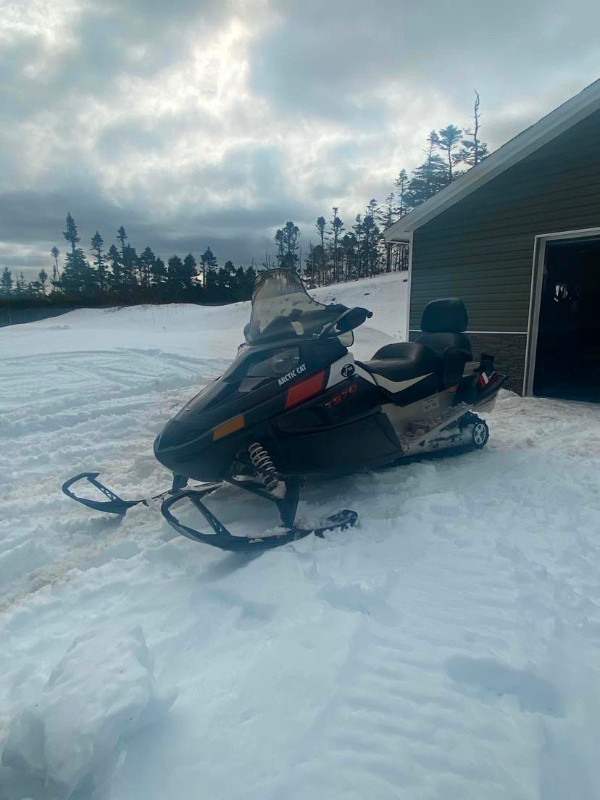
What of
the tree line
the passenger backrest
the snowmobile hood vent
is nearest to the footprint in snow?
the passenger backrest

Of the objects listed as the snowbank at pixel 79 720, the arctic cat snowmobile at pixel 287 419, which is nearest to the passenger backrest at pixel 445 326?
the arctic cat snowmobile at pixel 287 419

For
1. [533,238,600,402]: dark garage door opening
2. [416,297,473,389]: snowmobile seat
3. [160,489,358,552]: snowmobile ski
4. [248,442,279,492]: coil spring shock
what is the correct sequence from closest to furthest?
[160,489,358,552]: snowmobile ski
[248,442,279,492]: coil spring shock
[416,297,473,389]: snowmobile seat
[533,238,600,402]: dark garage door opening

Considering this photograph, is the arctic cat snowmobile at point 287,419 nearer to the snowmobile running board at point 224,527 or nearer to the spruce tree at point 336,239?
the snowmobile running board at point 224,527

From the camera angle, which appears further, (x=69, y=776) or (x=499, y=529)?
(x=499, y=529)

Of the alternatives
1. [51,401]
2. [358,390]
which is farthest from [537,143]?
[51,401]

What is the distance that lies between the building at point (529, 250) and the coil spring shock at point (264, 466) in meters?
5.46

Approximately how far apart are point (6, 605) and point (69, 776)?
110 cm

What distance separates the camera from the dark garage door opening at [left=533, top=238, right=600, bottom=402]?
7334 mm

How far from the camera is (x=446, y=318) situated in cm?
389

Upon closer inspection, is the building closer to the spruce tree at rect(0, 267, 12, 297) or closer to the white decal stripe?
the white decal stripe

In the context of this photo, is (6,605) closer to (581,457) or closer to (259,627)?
(259,627)

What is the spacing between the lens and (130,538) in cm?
232

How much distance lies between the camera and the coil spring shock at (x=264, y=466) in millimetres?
2223

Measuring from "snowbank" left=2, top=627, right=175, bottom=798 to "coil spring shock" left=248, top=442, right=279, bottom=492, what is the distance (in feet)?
3.44
